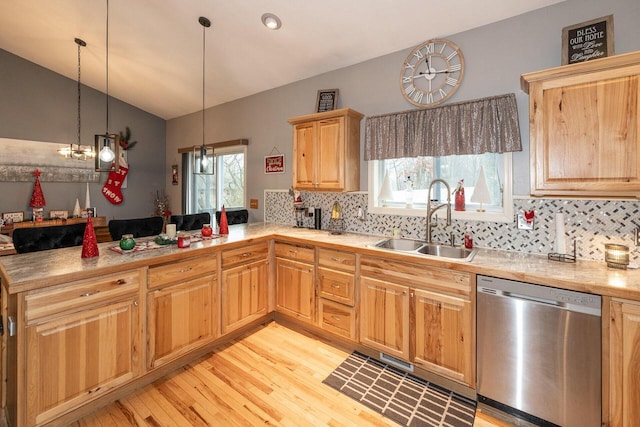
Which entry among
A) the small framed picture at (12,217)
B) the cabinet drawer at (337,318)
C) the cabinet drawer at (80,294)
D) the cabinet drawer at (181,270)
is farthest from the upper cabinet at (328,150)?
the small framed picture at (12,217)

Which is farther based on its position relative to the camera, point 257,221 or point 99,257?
point 257,221

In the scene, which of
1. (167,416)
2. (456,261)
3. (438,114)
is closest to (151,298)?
(167,416)

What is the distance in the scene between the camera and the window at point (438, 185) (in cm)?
236

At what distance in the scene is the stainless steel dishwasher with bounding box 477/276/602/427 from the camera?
153 centimetres

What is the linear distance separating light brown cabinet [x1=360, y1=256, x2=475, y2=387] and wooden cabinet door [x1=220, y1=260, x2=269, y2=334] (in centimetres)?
105

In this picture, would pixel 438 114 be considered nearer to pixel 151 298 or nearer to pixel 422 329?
pixel 422 329

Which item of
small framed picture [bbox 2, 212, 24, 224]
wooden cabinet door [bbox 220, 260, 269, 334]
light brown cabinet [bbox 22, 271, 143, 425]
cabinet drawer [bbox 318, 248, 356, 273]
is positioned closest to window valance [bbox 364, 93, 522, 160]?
cabinet drawer [bbox 318, 248, 356, 273]

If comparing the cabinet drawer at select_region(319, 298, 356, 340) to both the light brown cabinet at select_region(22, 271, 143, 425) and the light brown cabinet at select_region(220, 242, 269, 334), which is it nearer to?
the light brown cabinet at select_region(220, 242, 269, 334)

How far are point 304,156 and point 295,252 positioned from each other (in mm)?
1031

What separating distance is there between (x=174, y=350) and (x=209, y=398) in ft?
1.54

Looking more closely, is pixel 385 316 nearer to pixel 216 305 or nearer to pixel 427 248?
pixel 427 248

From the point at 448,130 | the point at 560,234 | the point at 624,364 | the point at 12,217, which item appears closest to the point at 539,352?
the point at 624,364

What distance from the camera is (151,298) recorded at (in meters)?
2.04

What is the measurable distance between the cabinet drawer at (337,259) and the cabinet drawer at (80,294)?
55.9 inches
